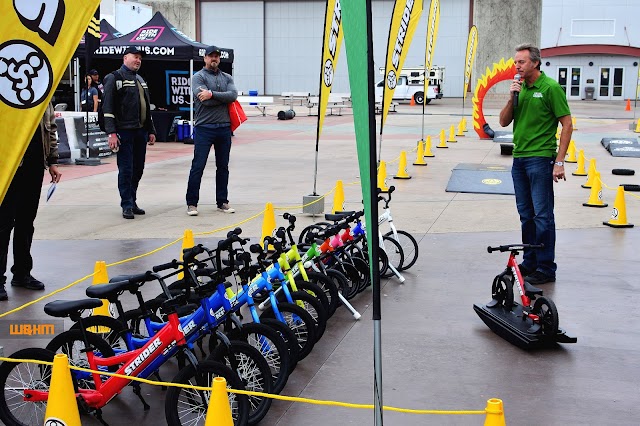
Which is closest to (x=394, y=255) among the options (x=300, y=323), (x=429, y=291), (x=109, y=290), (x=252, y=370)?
(x=429, y=291)

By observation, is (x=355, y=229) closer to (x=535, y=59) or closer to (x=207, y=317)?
(x=535, y=59)

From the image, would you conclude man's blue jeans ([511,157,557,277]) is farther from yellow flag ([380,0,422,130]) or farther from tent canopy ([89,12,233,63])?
tent canopy ([89,12,233,63])

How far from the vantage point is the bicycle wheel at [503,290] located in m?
6.81

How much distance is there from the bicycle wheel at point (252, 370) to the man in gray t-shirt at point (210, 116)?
6.83 meters

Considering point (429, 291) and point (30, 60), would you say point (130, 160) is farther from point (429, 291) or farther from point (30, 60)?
point (30, 60)

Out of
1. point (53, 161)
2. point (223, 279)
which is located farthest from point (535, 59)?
point (53, 161)

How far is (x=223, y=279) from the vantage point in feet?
18.0

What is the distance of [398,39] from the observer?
15.4m

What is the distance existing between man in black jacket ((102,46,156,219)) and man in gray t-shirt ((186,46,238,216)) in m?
0.72

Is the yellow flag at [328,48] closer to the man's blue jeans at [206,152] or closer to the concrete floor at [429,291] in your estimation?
the man's blue jeans at [206,152]

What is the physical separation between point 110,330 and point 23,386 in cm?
65

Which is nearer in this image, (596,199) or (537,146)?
(537,146)

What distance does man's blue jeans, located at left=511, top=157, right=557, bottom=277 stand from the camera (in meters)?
8.24

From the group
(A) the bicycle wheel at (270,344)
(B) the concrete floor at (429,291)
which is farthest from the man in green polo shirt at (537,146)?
(A) the bicycle wheel at (270,344)
